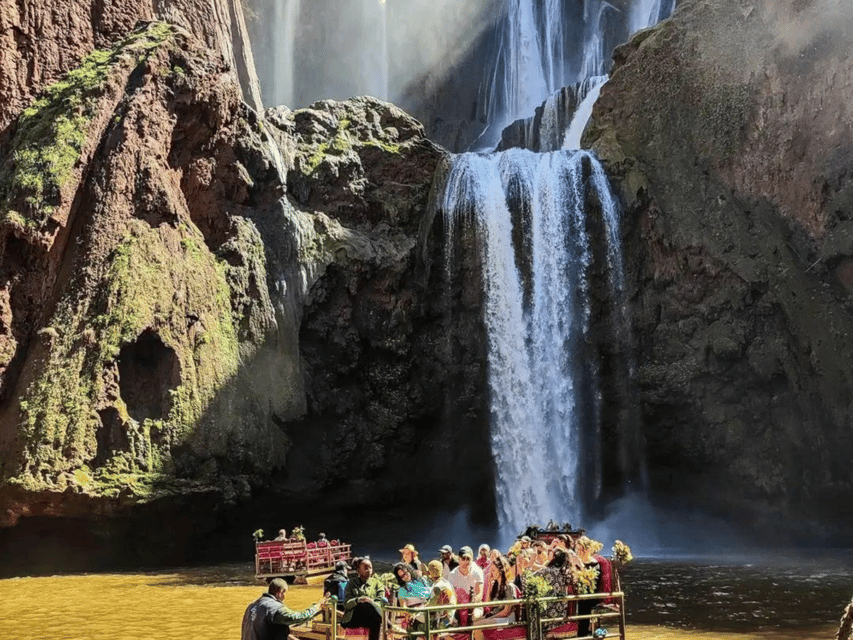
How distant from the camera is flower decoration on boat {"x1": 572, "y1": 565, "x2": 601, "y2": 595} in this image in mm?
12742

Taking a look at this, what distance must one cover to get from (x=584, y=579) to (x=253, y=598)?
38.7 feet

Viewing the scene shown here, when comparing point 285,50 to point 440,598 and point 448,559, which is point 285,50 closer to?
point 448,559

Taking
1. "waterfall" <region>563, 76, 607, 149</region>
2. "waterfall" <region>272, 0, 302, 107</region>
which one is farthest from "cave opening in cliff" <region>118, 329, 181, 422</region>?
"waterfall" <region>272, 0, 302, 107</region>

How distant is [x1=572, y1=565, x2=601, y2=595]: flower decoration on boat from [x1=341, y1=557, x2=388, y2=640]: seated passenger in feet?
9.25

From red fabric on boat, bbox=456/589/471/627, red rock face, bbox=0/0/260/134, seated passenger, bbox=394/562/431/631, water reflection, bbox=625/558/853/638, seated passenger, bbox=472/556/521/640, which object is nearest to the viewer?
seated passenger, bbox=472/556/521/640

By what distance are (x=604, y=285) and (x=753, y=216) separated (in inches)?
275

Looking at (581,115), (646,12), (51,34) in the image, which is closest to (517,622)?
(51,34)

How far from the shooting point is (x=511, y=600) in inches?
464

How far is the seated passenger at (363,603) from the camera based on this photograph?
38.0 feet

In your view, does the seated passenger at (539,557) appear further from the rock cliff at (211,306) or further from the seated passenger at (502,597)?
the rock cliff at (211,306)

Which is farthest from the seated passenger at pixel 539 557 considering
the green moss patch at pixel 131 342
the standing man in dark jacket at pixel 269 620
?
the green moss patch at pixel 131 342

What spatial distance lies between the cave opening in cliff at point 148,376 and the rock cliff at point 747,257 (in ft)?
66.0

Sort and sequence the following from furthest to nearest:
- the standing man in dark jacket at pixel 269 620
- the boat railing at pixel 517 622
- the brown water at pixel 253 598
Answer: the brown water at pixel 253 598
the boat railing at pixel 517 622
the standing man in dark jacket at pixel 269 620

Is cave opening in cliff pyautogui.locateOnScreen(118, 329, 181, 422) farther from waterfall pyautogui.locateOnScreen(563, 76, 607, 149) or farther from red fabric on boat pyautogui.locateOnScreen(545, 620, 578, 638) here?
waterfall pyautogui.locateOnScreen(563, 76, 607, 149)
